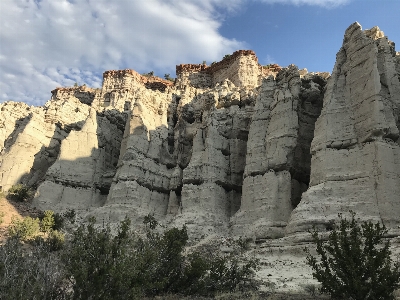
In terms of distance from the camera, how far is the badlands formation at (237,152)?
71.2 ft

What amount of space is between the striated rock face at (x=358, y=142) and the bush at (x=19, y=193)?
21145mm

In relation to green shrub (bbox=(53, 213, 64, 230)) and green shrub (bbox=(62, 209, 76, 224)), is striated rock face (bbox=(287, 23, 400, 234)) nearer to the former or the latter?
green shrub (bbox=(53, 213, 64, 230))

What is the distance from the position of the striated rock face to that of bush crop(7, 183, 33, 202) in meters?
21.1

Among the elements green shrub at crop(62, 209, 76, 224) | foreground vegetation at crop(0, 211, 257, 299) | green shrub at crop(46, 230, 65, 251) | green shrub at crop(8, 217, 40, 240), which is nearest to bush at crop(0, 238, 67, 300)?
foreground vegetation at crop(0, 211, 257, 299)

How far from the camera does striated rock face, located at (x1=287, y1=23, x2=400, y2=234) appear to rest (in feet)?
66.3

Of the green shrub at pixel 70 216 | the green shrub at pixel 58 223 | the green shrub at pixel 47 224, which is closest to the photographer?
the green shrub at pixel 47 224

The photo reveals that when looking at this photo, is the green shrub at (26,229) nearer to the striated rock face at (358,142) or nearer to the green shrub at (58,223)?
the green shrub at (58,223)

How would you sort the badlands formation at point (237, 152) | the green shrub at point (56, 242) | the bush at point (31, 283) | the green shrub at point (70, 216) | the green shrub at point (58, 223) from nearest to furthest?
the bush at point (31, 283) < the green shrub at point (56, 242) < the badlands formation at point (237, 152) < the green shrub at point (58, 223) < the green shrub at point (70, 216)

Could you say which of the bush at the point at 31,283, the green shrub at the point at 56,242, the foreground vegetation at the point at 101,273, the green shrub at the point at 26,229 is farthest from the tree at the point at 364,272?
the green shrub at the point at 26,229

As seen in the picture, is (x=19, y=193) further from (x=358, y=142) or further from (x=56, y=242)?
(x=358, y=142)

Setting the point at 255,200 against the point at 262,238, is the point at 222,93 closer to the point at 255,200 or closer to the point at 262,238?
the point at 255,200

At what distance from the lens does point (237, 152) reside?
33.0m

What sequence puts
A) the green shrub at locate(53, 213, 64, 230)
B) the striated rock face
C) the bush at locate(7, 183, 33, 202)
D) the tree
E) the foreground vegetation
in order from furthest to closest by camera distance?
the bush at locate(7, 183, 33, 202)
the green shrub at locate(53, 213, 64, 230)
the striated rock face
the tree
the foreground vegetation

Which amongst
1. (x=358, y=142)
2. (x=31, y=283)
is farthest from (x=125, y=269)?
(x=358, y=142)
